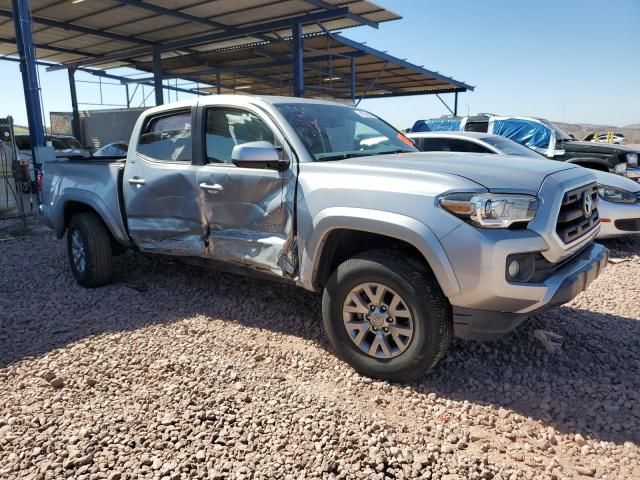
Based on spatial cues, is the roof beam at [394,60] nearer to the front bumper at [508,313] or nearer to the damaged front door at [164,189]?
the damaged front door at [164,189]

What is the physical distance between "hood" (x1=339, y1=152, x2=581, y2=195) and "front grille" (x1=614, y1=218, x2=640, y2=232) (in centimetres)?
332

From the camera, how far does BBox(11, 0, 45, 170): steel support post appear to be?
9.91 m

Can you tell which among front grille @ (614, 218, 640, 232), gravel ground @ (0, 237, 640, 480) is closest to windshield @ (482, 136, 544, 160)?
front grille @ (614, 218, 640, 232)

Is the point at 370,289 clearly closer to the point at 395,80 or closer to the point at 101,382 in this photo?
the point at 101,382

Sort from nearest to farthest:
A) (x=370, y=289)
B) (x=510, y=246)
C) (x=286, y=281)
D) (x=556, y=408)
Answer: (x=510, y=246) < (x=556, y=408) < (x=370, y=289) < (x=286, y=281)

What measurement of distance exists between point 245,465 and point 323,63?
60.3ft

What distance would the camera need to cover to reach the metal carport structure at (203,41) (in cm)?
1277

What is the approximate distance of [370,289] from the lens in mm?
3115

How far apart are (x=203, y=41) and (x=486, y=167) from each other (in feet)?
49.7

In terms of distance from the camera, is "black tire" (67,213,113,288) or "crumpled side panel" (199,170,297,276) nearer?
"crumpled side panel" (199,170,297,276)

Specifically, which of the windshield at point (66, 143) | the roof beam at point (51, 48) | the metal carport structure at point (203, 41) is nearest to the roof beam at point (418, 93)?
the metal carport structure at point (203, 41)

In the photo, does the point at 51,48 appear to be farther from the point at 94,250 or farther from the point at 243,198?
the point at 243,198

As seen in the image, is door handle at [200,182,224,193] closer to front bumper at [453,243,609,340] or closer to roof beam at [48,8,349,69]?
front bumper at [453,243,609,340]

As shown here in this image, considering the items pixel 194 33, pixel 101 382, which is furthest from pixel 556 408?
pixel 194 33
